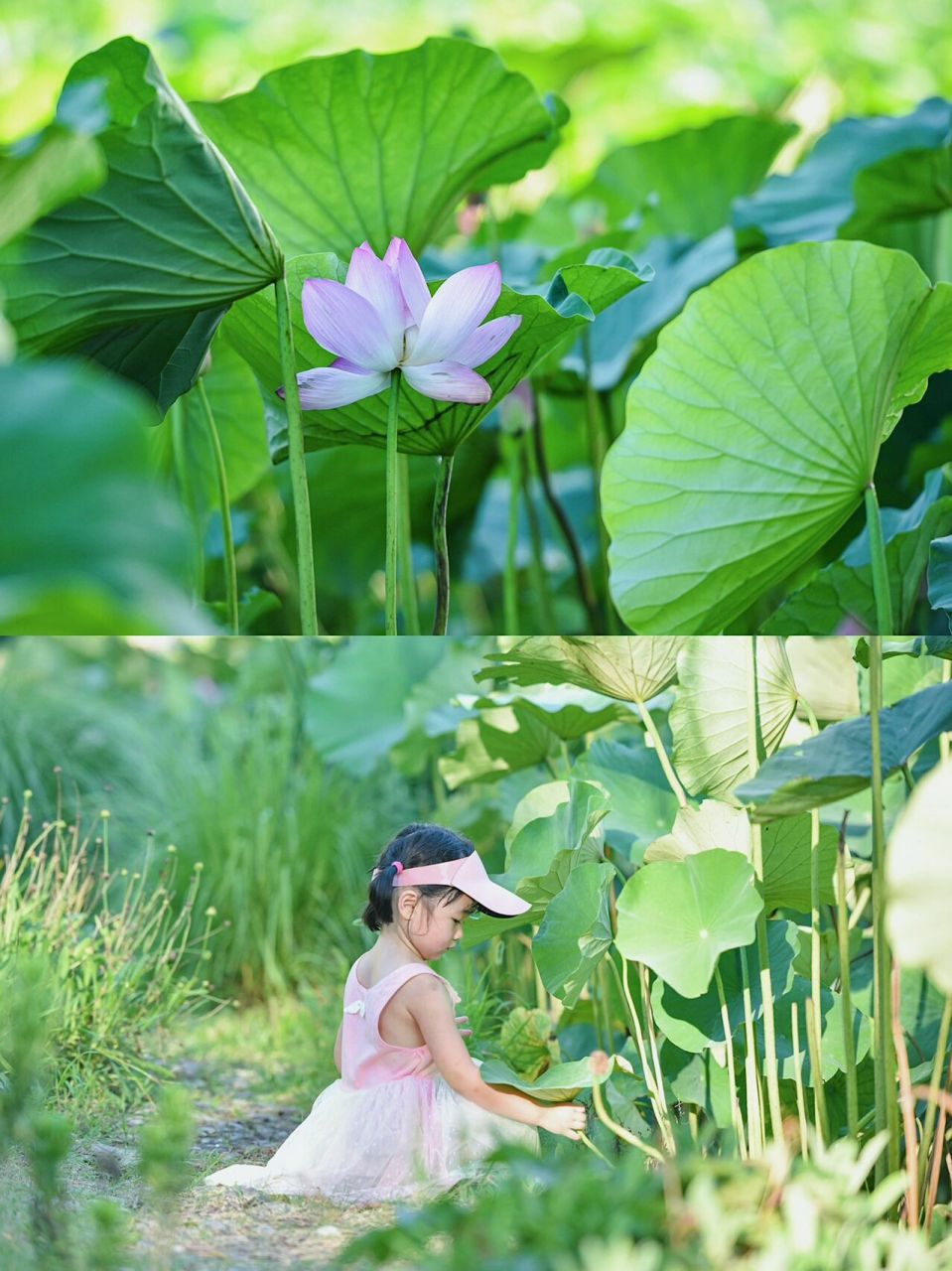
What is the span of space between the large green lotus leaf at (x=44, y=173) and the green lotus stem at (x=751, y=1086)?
536 millimetres

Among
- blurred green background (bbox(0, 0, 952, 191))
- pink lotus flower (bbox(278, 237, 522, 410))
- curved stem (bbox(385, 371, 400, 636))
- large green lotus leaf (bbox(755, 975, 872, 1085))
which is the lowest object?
large green lotus leaf (bbox(755, 975, 872, 1085))

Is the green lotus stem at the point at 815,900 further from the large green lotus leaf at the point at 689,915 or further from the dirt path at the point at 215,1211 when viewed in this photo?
the dirt path at the point at 215,1211

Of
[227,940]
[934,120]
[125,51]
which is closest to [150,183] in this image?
[125,51]

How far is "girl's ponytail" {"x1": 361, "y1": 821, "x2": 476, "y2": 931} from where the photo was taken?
2.53ft

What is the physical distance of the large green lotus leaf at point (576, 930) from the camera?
735 mm

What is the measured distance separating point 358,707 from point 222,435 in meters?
0.40

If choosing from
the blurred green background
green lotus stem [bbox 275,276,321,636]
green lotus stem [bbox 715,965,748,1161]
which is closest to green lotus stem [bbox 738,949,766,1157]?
green lotus stem [bbox 715,965,748,1161]

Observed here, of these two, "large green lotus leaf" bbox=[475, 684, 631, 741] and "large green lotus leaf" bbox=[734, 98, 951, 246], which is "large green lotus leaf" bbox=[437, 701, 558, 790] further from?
"large green lotus leaf" bbox=[734, 98, 951, 246]

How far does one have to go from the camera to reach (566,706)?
92 centimetres

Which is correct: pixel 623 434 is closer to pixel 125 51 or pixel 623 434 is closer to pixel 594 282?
pixel 594 282

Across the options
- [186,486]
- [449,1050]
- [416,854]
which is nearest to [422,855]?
[416,854]

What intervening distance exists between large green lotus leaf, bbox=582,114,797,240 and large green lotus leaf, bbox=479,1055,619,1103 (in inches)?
51.3

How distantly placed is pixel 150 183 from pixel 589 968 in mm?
512

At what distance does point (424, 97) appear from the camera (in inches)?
44.9
